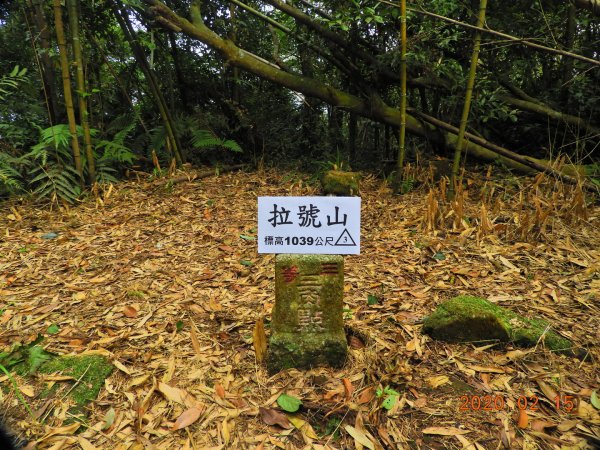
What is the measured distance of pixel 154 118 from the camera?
20.9 ft

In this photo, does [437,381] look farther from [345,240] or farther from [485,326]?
[345,240]

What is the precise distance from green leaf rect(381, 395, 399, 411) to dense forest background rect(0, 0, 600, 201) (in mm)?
3264

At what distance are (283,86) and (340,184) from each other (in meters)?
2.05

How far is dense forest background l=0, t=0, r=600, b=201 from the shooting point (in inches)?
176

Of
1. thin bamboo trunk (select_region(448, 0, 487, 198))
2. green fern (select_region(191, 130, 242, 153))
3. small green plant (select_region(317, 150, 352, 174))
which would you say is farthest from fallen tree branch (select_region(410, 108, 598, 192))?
green fern (select_region(191, 130, 242, 153))

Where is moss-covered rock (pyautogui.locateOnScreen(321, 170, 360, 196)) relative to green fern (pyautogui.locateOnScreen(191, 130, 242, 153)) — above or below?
below

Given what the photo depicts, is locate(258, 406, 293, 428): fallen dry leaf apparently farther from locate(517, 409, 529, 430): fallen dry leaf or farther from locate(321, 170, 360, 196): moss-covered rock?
locate(321, 170, 360, 196): moss-covered rock

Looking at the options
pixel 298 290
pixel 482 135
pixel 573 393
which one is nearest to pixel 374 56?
pixel 482 135

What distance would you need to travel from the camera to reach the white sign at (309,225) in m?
2.03

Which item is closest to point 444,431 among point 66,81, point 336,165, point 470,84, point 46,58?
point 470,84

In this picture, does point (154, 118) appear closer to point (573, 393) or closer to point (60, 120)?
Result: point (60, 120)

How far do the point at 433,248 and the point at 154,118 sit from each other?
529cm

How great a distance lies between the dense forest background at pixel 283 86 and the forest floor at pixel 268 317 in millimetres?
997

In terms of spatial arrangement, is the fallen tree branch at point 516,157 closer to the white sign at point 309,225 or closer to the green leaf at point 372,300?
the green leaf at point 372,300
